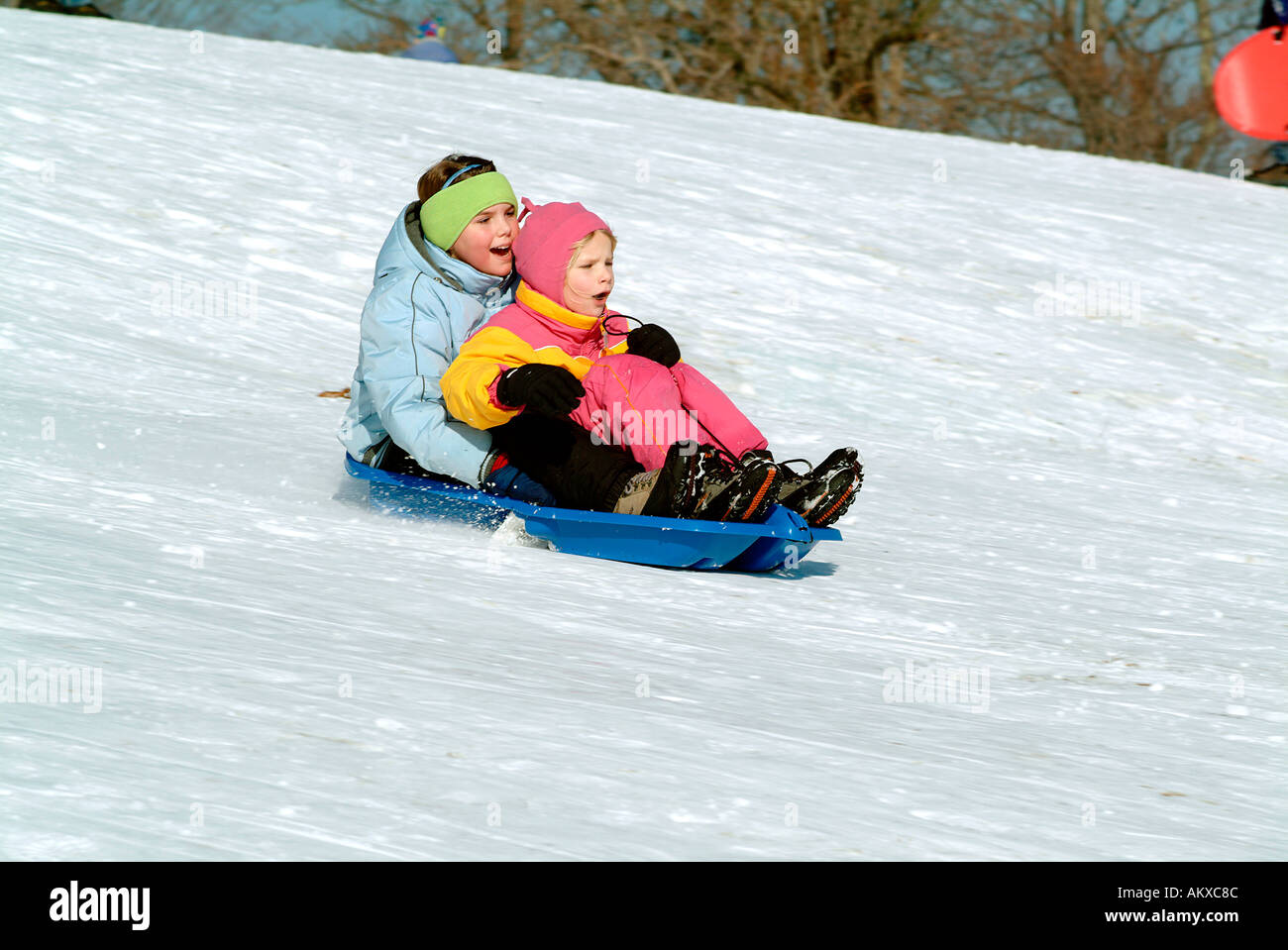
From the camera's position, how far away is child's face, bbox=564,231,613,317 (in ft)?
10.8

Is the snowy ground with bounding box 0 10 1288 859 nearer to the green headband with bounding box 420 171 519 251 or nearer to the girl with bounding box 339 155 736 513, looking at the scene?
the girl with bounding box 339 155 736 513

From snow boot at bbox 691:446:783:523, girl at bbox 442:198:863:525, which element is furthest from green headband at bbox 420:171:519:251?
snow boot at bbox 691:446:783:523

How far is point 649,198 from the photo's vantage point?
7.76 meters

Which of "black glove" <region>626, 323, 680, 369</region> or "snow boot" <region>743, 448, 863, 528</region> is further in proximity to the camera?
"black glove" <region>626, 323, 680, 369</region>

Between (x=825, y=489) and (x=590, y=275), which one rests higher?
(x=590, y=275)

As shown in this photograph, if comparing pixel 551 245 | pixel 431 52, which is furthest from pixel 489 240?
pixel 431 52

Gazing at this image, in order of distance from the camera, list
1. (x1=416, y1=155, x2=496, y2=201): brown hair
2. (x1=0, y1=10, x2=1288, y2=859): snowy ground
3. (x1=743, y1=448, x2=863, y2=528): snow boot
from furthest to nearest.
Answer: (x1=416, y1=155, x2=496, y2=201): brown hair → (x1=743, y1=448, x2=863, y2=528): snow boot → (x1=0, y1=10, x2=1288, y2=859): snowy ground

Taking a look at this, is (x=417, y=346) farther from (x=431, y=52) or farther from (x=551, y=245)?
(x=431, y=52)

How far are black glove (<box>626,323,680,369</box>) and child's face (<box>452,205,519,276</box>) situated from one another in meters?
0.39

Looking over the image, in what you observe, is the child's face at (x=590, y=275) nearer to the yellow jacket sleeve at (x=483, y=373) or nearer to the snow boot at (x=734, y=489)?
the yellow jacket sleeve at (x=483, y=373)

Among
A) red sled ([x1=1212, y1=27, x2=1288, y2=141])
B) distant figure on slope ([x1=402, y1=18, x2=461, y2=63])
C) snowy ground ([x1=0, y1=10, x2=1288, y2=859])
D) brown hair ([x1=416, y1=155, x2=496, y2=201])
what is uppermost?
distant figure on slope ([x1=402, y1=18, x2=461, y2=63])

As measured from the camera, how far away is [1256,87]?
902 centimetres

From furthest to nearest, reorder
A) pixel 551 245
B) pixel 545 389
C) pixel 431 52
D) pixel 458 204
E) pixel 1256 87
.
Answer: pixel 431 52 → pixel 1256 87 → pixel 458 204 → pixel 551 245 → pixel 545 389

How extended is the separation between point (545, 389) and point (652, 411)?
1.15 feet
